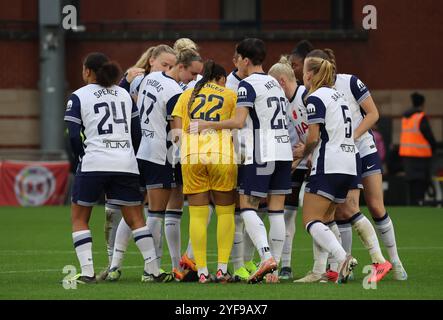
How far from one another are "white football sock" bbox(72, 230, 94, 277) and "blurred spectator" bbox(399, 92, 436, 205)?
1403cm

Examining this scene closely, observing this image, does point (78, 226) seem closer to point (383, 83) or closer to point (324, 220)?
point (324, 220)

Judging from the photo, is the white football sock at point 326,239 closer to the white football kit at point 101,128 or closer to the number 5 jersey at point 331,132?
the number 5 jersey at point 331,132

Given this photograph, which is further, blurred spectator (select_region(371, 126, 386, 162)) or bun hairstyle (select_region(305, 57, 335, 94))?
blurred spectator (select_region(371, 126, 386, 162))

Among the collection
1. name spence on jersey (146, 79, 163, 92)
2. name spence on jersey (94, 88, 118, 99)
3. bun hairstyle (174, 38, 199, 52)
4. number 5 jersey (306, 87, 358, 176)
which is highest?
bun hairstyle (174, 38, 199, 52)

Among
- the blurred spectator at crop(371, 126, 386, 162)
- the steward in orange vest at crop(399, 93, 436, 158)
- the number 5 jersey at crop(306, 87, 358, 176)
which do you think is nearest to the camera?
Answer: the number 5 jersey at crop(306, 87, 358, 176)

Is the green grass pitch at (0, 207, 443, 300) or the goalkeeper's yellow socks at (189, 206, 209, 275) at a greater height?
the goalkeeper's yellow socks at (189, 206, 209, 275)

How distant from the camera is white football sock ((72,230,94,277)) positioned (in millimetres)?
12047

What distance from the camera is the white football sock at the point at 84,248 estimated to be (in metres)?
12.0

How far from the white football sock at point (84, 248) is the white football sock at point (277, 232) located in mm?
1671

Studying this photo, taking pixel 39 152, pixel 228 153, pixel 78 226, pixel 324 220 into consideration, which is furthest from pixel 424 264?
pixel 39 152

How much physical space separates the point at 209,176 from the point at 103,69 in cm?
134

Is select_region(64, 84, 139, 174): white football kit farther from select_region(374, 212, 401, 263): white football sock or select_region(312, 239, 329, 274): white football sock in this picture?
select_region(374, 212, 401, 263): white football sock

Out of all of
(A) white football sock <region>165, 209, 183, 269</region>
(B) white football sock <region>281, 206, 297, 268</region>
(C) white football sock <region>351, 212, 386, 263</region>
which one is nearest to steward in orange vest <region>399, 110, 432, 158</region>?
(B) white football sock <region>281, 206, 297, 268</region>
